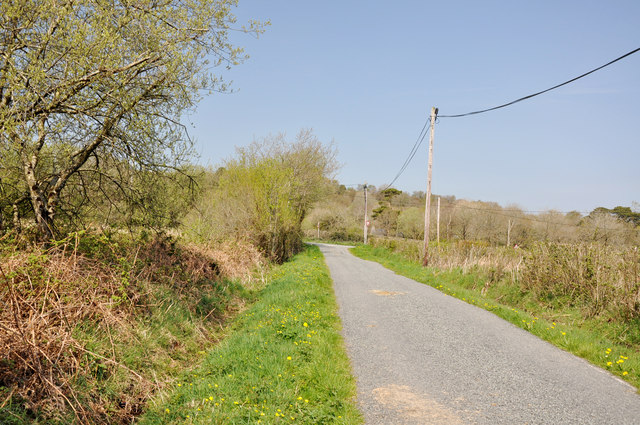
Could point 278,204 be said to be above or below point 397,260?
above

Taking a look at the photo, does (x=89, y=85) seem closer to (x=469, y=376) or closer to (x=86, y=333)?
(x=86, y=333)

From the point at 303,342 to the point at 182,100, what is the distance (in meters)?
→ 5.61

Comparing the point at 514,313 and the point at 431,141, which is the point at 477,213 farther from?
the point at 514,313

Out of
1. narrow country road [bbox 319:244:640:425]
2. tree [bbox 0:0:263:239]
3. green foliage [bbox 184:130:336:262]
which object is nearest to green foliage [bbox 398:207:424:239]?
green foliage [bbox 184:130:336:262]

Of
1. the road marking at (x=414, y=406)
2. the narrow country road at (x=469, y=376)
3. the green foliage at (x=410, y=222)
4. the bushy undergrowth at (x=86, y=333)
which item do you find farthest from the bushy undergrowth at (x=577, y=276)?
the green foliage at (x=410, y=222)

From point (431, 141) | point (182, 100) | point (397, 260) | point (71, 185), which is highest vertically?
point (431, 141)

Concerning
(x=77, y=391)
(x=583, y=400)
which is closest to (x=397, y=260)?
(x=583, y=400)

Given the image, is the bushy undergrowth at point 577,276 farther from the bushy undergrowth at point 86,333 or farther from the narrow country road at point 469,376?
the bushy undergrowth at point 86,333

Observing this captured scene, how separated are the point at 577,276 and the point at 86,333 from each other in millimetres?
11075

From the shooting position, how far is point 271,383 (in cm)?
489

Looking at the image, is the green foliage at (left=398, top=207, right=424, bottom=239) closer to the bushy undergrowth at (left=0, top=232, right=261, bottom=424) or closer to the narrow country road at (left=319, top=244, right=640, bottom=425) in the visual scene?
the narrow country road at (left=319, top=244, right=640, bottom=425)

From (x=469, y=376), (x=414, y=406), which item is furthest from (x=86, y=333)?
(x=469, y=376)

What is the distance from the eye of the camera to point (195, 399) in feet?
15.8

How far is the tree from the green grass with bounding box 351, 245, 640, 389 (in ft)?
28.4
